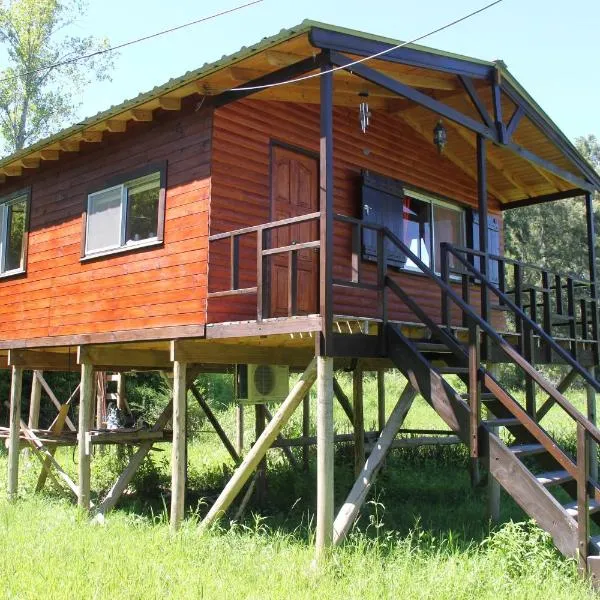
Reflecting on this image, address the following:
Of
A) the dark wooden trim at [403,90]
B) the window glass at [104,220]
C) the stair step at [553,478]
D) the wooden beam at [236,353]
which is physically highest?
the dark wooden trim at [403,90]

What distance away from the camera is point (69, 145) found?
32.4 feet

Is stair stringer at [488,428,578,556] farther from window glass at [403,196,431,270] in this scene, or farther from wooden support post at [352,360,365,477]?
window glass at [403,196,431,270]

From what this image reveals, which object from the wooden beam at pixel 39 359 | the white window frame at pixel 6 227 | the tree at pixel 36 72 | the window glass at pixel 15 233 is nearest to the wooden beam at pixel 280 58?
the white window frame at pixel 6 227

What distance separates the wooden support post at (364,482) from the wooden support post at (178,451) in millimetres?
2058

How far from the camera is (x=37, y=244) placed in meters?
10.9

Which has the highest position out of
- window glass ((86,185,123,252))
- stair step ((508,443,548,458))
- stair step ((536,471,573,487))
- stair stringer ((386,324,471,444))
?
window glass ((86,185,123,252))

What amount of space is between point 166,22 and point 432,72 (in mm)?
4201

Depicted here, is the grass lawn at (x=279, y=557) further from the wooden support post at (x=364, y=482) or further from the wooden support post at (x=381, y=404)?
the wooden support post at (x=381, y=404)

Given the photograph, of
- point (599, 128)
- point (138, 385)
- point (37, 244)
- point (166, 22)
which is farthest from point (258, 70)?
point (599, 128)

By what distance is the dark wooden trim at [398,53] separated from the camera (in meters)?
6.73

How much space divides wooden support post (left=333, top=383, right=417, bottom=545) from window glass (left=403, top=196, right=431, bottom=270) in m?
3.65

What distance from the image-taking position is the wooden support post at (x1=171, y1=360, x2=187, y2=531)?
26.1 ft

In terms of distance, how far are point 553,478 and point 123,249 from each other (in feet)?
18.8

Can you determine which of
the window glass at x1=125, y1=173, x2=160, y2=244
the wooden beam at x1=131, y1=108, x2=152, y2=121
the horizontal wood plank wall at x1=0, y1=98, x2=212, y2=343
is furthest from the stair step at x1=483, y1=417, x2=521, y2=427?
the wooden beam at x1=131, y1=108, x2=152, y2=121
